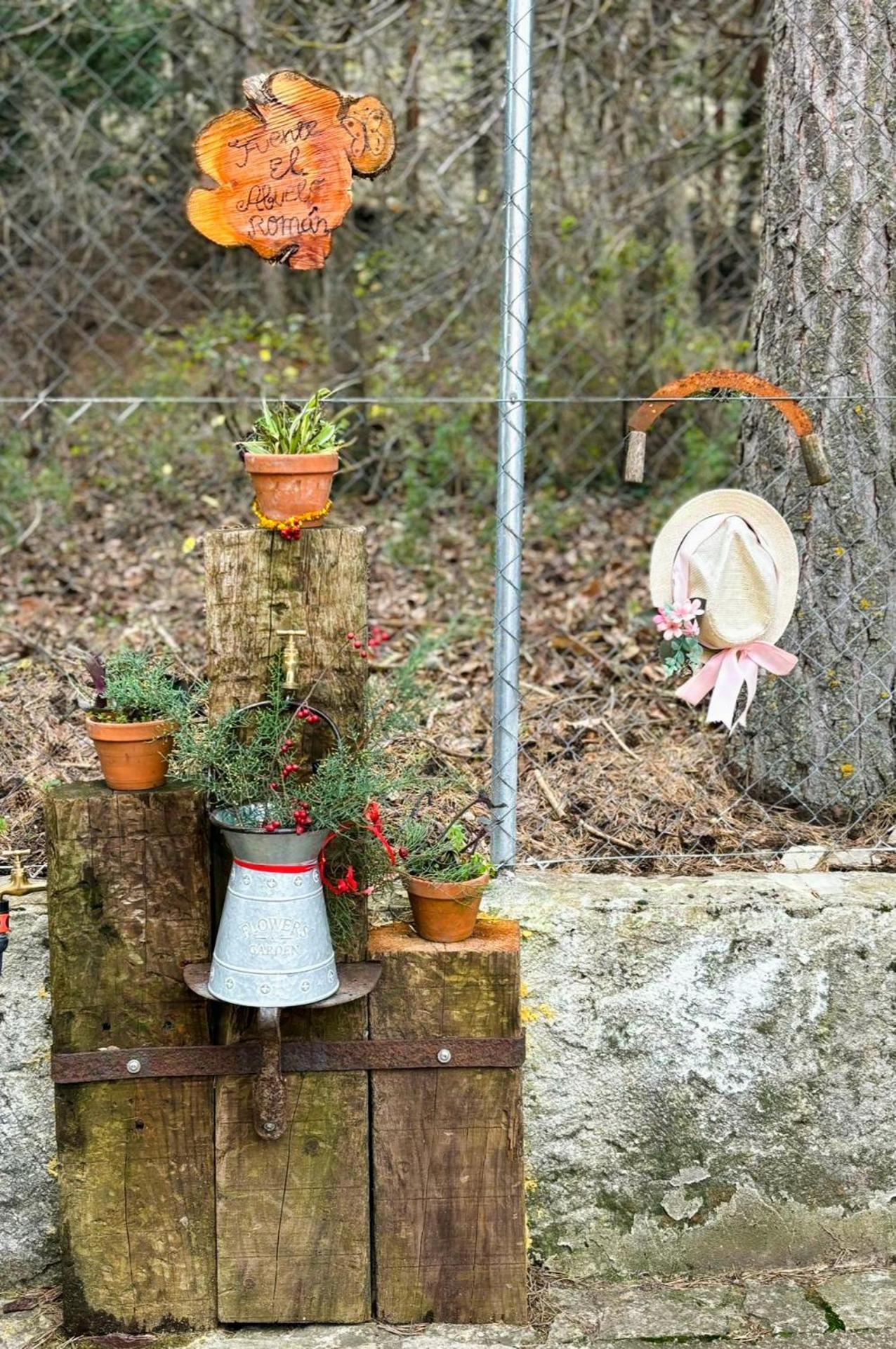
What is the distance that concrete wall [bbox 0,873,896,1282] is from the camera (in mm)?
2840

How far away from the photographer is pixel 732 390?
2854 mm

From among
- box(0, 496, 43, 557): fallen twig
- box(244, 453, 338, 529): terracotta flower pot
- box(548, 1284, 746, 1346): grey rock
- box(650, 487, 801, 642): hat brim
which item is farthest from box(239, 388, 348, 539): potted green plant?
box(0, 496, 43, 557): fallen twig

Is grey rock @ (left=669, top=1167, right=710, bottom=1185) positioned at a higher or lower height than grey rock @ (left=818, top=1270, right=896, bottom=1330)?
higher

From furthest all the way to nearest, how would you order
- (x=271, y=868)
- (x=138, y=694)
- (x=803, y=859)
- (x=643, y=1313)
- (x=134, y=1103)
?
(x=803, y=859), (x=643, y=1313), (x=134, y=1103), (x=138, y=694), (x=271, y=868)

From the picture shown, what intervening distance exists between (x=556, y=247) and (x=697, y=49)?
1.00 metres

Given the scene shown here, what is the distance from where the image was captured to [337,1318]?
2658 millimetres

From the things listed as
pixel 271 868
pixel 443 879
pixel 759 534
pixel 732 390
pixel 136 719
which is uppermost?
pixel 732 390

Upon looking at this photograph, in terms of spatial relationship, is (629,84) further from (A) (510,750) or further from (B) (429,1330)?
(B) (429,1330)

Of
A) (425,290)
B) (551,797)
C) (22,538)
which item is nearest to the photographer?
(551,797)

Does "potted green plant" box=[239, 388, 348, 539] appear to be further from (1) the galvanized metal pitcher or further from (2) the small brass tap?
(1) the galvanized metal pitcher

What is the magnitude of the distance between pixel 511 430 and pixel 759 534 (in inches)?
22.6

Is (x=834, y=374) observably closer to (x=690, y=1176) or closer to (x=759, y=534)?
(x=759, y=534)

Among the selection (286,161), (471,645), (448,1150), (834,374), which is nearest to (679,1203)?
(448,1150)

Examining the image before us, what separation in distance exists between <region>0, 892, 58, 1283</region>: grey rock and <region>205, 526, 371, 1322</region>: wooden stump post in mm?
402
